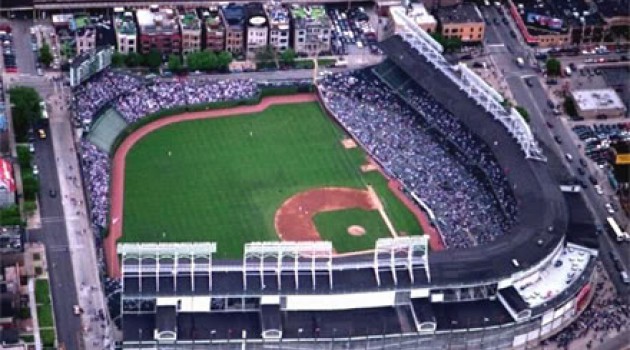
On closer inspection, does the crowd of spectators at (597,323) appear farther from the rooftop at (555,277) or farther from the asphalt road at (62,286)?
the asphalt road at (62,286)

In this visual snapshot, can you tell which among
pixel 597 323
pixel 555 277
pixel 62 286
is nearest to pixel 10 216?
pixel 62 286

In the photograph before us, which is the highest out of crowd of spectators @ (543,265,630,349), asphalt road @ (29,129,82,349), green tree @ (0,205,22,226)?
green tree @ (0,205,22,226)

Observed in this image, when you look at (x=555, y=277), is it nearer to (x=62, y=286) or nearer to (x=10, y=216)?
(x=62, y=286)

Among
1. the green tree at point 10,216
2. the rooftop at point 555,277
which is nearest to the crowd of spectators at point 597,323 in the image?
the rooftop at point 555,277

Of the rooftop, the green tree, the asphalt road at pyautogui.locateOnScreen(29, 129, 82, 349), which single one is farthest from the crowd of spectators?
the green tree

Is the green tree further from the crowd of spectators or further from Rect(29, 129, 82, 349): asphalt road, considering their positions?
the crowd of spectators

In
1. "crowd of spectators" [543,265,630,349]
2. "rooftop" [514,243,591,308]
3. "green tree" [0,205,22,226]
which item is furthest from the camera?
"green tree" [0,205,22,226]

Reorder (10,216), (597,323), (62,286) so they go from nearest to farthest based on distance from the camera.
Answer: (597,323), (62,286), (10,216)

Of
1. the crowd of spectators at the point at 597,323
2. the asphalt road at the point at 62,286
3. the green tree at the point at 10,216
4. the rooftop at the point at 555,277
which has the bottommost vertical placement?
the crowd of spectators at the point at 597,323

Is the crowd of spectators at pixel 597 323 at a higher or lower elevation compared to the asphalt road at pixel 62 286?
lower

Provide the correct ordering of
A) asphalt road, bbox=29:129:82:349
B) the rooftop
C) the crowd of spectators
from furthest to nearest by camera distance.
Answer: the rooftop < the crowd of spectators < asphalt road, bbox=29:129:82:349

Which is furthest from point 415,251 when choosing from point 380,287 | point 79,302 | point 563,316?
point 79,302
